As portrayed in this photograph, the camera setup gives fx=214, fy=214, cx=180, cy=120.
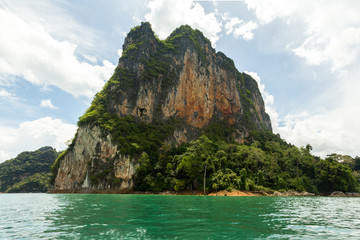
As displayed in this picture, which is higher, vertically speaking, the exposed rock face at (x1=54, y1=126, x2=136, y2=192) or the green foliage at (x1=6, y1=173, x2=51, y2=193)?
the exposed rock face at (x1=54, y1=126, x2=136, y2=192)

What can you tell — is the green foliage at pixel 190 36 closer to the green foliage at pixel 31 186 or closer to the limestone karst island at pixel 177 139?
the limestone karst island at pixel 177 139

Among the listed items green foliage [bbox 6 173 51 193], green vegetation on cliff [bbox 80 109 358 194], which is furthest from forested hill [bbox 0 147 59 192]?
green vegetation on cliff [bbox 80 109 358 194]

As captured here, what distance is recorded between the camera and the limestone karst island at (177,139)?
2324 inches

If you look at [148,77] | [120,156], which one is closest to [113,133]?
[120,156]

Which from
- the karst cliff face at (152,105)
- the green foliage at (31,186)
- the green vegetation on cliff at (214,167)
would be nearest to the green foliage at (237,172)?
the green vegetation on cliff at (214,167)

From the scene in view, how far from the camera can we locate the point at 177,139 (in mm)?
81062

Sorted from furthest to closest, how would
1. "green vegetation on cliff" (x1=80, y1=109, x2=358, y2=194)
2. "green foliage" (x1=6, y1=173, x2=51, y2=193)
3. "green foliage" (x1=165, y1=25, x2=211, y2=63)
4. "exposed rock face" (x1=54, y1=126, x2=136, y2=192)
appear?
"green foliage" (x1=165, y1=25, x2=211, y2=63) → "green foliage" (x1=6, y1=173, x2=51, y2=193) → "exposed rock face" (x1=54, y1=126, x2=136, y2=192) → "green vegetation on cliff" (x1=80, y1=109, x2=358, y2=194)

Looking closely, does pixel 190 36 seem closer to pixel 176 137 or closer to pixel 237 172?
pixel 176 137

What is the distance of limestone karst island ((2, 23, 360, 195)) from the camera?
59031 millimetres

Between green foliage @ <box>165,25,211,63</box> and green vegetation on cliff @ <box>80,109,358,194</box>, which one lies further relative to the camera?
green foliage @ <box>165,25,211,63</box>

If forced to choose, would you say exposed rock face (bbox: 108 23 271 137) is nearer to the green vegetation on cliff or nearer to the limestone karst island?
the limestone karst island

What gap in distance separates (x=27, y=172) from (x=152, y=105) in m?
83.6

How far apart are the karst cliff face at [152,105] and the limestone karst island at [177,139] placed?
305 millimetres

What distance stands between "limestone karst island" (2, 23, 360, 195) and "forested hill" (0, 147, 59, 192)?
126ft
